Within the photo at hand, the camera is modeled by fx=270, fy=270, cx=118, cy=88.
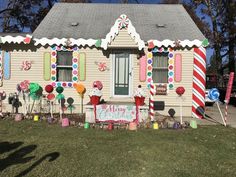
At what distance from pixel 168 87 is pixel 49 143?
593cm

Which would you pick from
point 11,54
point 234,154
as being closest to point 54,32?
point 11,54

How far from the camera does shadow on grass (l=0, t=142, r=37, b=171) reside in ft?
16.9

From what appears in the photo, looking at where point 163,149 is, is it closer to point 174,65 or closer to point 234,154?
point 234,154

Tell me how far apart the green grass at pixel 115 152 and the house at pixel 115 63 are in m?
2.94

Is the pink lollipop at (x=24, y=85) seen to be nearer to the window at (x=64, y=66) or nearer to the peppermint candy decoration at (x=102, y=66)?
the window at (x=64, y=66)

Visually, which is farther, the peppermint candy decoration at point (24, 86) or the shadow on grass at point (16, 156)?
the peppermint candy decoration at point (24, 86)

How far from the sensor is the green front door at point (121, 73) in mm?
11078

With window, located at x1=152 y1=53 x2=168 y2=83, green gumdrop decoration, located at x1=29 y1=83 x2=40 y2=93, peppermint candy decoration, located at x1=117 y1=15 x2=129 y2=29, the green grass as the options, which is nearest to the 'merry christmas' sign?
the green grass

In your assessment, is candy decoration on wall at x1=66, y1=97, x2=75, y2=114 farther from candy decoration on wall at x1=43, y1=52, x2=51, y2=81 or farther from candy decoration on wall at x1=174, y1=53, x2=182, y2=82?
candy decoration on wall at x1=174, y1=53, x2=182, y2=82

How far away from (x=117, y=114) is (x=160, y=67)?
3029 millimetres

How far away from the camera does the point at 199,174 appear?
4.82 m

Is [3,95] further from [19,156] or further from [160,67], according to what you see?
[160,67]

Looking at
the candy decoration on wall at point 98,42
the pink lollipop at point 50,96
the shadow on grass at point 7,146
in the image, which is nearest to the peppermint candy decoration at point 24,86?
the pink lollipop at point 50,96

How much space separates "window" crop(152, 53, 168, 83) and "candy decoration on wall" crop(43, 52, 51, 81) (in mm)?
4235
